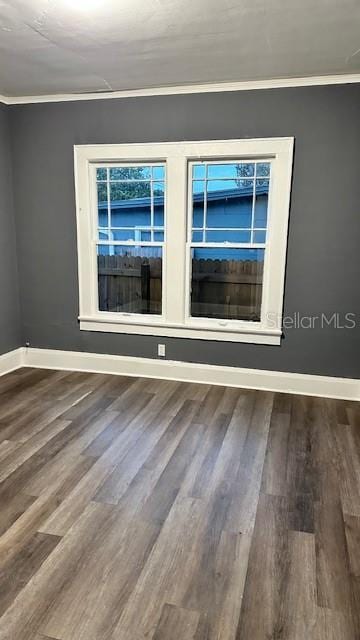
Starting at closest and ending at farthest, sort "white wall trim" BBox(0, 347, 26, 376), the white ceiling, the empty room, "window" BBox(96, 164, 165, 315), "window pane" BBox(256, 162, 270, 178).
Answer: the empty room → the white ceiling → "window pane" BBox(256, 162, 270, 178) → "window" BBox(96, 164, 165, 315) → "white wall trim" BBox(0, 347, 26, 376)

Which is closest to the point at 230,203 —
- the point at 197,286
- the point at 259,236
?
the point at 259,236

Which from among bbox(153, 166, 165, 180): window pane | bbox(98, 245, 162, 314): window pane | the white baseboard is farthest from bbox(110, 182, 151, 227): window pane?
the white baseboard

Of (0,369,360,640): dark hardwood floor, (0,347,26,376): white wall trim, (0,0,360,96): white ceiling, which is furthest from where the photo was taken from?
(0,347,26,376): white wall trim

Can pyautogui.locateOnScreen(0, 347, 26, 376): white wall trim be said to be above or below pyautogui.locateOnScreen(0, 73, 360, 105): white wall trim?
below

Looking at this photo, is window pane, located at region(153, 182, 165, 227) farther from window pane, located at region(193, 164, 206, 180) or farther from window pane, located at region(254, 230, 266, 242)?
window pane, located at region(254, 230, 266, 242)

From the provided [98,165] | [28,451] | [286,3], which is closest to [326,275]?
[286,3]

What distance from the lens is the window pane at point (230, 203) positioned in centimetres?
386

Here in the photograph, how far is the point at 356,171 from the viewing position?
3549 mm

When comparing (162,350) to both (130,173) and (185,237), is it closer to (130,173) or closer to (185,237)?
(185,237)

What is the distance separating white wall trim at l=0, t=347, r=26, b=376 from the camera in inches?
171

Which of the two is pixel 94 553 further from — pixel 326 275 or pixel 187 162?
pixel 187 162

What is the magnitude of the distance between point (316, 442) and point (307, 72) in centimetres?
286

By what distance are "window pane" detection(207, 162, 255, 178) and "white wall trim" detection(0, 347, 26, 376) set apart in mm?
2696

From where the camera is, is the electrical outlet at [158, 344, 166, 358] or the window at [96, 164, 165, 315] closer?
the window at [96, 164, 165, 315]
